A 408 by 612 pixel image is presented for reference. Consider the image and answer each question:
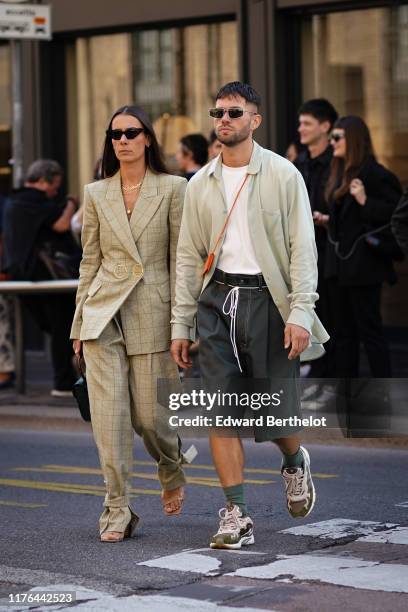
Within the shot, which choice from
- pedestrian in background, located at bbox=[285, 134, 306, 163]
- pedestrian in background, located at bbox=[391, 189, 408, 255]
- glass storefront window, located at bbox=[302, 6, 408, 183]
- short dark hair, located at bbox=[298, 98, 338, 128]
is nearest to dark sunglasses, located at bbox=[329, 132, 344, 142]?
short dark hair, located at bbox=[298, 98, 338, 128]

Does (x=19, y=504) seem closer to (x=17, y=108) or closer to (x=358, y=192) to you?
(x=358, y=192)

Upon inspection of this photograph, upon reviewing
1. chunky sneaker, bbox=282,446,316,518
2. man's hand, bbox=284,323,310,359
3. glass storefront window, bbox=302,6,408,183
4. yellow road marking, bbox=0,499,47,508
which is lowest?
yellow road marking, bbox=0,499,47,508

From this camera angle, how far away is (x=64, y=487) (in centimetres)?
909

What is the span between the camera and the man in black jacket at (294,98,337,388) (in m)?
11.9

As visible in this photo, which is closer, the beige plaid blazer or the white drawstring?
the white drawstring

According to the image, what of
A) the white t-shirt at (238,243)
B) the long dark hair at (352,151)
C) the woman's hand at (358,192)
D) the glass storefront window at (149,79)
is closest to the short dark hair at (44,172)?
the glass storefront window at (149,79)

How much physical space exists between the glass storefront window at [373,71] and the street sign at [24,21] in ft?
8.23

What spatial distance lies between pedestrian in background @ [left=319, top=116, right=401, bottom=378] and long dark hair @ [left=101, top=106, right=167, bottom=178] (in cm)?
391

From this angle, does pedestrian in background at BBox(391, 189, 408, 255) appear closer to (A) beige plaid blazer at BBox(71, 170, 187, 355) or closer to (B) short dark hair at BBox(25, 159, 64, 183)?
(A) beige plaid blazer at BBox(71, 170, 187, 355)

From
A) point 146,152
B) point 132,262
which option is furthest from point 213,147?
point 132,262

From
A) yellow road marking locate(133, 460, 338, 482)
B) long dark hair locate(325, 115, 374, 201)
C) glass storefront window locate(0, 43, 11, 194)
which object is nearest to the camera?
yellow road marking locate(133, 460, 338, 482)

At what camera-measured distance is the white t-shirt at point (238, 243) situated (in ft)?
22.7

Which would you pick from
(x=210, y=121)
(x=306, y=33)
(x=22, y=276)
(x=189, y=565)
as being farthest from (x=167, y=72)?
(x=189, y=565)

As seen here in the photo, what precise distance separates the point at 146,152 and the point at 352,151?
13.6 feet
